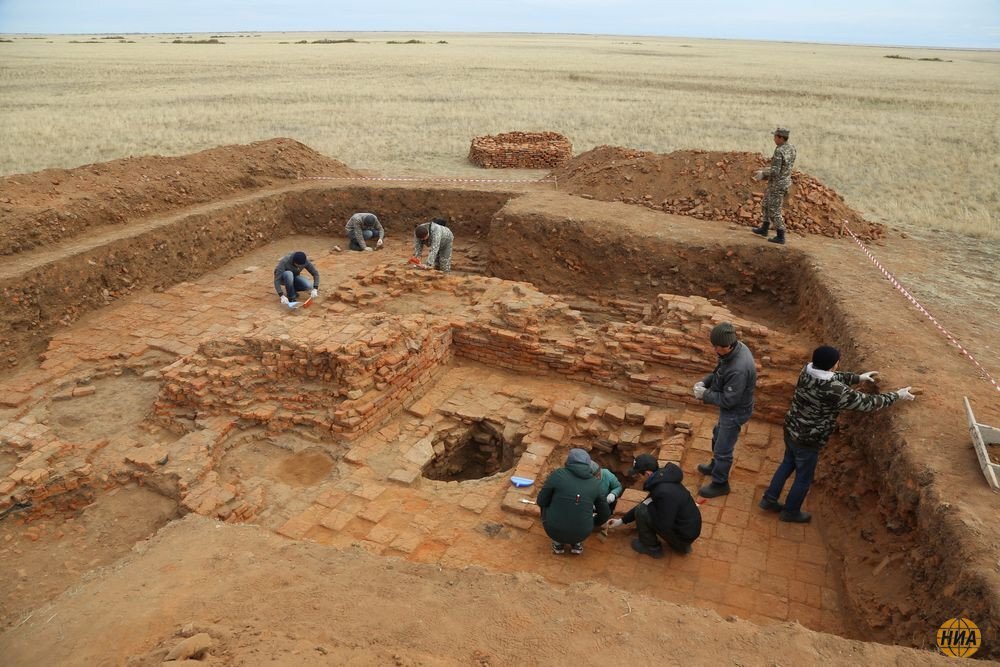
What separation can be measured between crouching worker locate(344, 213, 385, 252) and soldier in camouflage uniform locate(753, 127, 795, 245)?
7.41 metres

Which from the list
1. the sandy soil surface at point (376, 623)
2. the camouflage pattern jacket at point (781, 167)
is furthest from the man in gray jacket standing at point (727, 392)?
A: the camouflage pattern jacket at point (781, 167)

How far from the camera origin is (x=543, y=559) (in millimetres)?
5391

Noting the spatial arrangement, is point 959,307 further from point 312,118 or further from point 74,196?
point 312,118

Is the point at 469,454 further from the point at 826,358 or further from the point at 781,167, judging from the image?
the point at 781,167

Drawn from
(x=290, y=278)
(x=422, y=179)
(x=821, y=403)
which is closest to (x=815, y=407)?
(x=821, y=403)

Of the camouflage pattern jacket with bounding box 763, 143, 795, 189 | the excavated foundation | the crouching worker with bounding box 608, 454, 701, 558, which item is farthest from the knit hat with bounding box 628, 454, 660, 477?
the camouflage pattern jacket with bounding box 763, 143, 795, 189

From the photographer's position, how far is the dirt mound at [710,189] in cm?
1152

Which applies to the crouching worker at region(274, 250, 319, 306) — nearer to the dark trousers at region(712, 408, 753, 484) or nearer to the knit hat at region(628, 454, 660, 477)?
the knit hat at region(628, 454, 660, 477)

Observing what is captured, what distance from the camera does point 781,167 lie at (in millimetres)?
9688

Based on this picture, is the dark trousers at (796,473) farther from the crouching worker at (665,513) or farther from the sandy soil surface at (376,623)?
the sandy soil surface at (376,623)

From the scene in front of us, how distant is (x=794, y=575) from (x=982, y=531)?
1.52 metres

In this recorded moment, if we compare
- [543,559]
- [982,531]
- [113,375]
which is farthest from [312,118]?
[982,531]

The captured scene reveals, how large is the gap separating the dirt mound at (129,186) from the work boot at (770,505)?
11.8 meters

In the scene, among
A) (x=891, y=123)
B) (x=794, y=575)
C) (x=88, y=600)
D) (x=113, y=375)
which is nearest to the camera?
(x=88, y=600)
